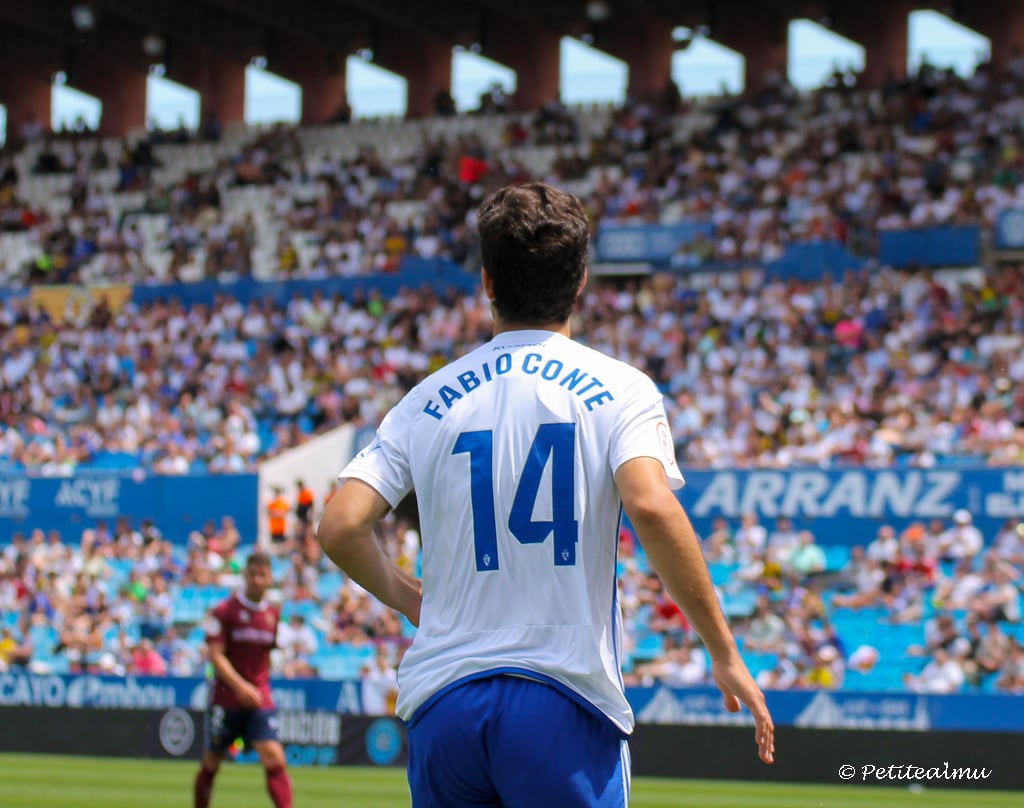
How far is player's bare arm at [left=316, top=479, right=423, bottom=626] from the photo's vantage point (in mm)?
3824

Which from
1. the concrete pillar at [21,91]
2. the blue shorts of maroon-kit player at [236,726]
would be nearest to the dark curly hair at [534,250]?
the blue shorts of maroon-kit player at [236,726]

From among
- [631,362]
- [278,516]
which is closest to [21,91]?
[278,516]

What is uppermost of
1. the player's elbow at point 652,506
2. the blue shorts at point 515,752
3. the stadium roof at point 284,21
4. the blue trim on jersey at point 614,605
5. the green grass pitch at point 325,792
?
the stadium roof at point 284,21

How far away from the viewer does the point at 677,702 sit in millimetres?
18828

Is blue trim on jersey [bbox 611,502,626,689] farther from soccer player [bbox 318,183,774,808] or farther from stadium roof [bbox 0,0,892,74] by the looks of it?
stadium roof [bbox 0,0,892,74]

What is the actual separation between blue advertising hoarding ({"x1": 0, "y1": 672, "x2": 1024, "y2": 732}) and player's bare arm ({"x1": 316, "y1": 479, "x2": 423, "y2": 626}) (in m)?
13.1

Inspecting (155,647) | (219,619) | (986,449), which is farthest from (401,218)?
(219,619)

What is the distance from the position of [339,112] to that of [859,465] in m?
22.5

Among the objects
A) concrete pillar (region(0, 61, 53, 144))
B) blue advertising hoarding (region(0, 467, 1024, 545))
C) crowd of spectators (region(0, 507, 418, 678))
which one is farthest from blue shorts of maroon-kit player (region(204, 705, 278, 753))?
concrete pillar (region(0, 61, 53, 144))

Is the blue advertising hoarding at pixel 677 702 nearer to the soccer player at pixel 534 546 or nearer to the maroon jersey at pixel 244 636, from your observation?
the maroon jersey at pixel 244 636

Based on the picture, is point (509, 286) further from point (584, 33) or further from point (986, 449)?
→ point (584, 33)

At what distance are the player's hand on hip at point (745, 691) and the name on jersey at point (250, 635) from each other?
7.94m

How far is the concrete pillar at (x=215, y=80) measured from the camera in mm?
45281

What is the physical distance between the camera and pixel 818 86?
34500 mm
